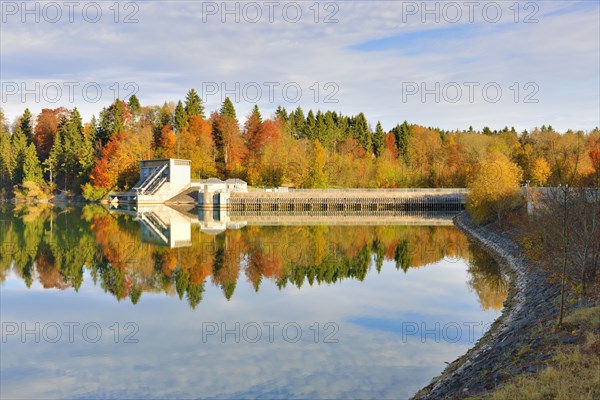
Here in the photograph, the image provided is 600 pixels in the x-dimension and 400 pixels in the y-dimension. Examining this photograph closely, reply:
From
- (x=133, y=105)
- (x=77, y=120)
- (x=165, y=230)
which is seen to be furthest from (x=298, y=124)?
(x=165, y=230)

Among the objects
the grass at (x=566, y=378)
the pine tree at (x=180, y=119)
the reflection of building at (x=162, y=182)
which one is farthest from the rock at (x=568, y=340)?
the pine tree at (x=180, y=119)

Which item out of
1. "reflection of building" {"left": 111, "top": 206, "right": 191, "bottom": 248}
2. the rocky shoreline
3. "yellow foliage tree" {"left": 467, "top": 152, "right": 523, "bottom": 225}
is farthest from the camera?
"yellow foliage tree" {"left": 467, "top": 152, "right": 523, "bottom": 225}

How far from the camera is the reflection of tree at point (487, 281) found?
17281 mm

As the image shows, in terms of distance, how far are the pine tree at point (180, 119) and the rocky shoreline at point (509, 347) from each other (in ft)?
219

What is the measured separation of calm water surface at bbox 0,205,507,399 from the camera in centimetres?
1054

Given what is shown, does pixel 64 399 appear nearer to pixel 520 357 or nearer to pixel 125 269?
pixel 520 357

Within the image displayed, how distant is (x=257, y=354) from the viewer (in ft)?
39.4

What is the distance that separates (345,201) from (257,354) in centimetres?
4882

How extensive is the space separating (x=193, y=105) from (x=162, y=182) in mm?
19101

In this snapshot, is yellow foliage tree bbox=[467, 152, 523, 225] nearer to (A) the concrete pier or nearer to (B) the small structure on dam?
(A) the concrete pier

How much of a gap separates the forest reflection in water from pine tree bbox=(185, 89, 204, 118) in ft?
141

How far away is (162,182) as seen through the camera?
68125 mm

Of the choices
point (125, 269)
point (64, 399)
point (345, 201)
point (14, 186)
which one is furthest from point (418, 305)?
point (14, 186)

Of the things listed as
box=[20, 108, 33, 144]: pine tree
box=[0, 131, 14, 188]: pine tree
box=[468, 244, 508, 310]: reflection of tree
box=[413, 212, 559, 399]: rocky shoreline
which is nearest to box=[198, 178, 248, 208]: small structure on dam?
box=[0, 131, 14, 188]: pine tree
